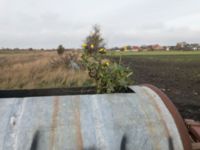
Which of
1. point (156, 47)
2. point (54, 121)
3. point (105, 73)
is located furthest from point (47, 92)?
point (156, 47)

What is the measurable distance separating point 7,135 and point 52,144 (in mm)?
315

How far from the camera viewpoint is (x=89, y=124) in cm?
203

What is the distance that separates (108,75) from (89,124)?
2.99 feet

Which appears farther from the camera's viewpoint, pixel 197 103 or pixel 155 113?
pixel 197 103

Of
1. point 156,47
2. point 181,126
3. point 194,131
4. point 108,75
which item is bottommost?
point 156,47

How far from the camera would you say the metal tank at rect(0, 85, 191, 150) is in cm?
193

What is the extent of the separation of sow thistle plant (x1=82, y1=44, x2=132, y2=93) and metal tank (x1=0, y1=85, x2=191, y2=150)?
19.3 inches

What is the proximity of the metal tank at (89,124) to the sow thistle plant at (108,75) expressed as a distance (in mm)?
490

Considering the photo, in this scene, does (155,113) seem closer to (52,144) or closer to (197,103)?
(52,144)

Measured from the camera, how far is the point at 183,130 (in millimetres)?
2102

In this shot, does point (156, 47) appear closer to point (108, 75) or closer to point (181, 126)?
point (108, 75)

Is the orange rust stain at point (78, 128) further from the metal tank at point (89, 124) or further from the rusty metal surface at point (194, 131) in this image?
the rusty metal surface at point (194, 131)

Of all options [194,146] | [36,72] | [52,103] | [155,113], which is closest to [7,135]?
[52,103]

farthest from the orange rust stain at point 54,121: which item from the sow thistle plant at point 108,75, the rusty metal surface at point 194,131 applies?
the rusty metal surface at point 194,131
